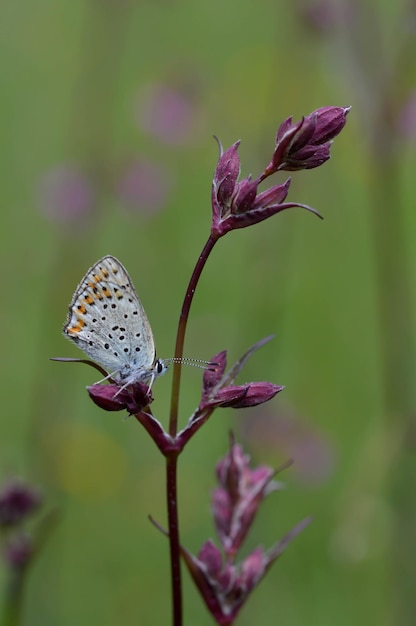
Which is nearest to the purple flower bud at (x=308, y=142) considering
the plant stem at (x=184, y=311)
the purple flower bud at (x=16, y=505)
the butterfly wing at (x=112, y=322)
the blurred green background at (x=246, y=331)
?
the plant stem at (x=184, y=311)

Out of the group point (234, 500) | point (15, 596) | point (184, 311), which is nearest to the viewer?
point (184, 311)

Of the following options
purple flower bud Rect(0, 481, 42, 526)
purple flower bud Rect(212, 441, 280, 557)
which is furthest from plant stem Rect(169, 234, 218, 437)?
purple flower bud Rect(0, 481, 42, 526)

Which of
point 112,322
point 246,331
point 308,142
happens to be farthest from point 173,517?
point 246,331

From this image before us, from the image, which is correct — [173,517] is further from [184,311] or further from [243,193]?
[243,193]

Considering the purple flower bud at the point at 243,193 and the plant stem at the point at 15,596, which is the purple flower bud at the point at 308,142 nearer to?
the purple flower bud at the point at 243,193

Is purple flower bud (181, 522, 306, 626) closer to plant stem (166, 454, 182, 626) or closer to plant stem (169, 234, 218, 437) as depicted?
plant stem (166, 454, 182, 626)

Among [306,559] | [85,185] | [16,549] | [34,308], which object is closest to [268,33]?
[34,308]
